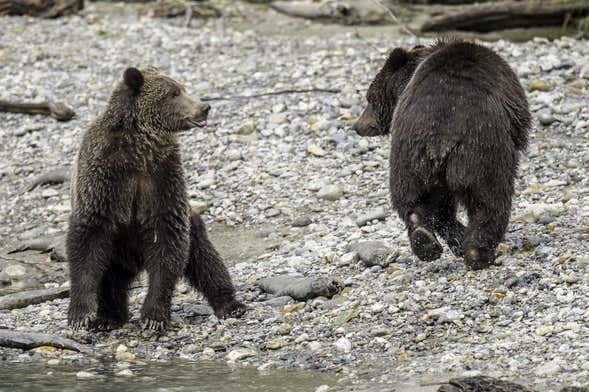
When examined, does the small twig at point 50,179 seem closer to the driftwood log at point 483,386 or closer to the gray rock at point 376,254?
the gray rock at point 376,254

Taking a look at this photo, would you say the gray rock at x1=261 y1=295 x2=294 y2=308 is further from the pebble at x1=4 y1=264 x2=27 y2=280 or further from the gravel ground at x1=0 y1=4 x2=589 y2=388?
the pebble at x1=4 y1=264 x2=27 y2=280

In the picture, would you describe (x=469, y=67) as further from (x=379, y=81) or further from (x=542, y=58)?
(x=542, y=58)

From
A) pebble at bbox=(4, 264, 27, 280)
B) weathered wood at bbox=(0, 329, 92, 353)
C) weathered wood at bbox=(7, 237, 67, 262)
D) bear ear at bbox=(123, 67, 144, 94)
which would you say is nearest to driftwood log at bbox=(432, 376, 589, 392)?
weathered wood at bbox=(0, 329, 92, 353)

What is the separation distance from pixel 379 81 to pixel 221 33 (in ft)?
22.9

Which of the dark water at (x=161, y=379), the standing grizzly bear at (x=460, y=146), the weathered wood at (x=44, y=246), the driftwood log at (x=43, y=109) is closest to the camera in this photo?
the dark water at (x=161, y=379)

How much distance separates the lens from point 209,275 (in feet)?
25.8

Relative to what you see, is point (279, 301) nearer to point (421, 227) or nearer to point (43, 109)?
point (421, 227)

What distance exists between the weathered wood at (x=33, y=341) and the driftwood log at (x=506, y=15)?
8.22 metres

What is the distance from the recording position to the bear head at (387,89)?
821cm

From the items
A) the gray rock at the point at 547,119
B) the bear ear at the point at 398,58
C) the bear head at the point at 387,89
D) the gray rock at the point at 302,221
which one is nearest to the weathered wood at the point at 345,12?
the gray rock at the point at 547,119

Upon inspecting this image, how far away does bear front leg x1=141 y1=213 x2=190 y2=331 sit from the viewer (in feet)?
24.5

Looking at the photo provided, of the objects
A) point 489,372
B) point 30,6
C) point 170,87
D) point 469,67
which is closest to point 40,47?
point 30,6

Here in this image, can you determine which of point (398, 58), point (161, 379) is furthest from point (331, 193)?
point (161, 379)

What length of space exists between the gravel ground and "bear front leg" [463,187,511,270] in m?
0.13
